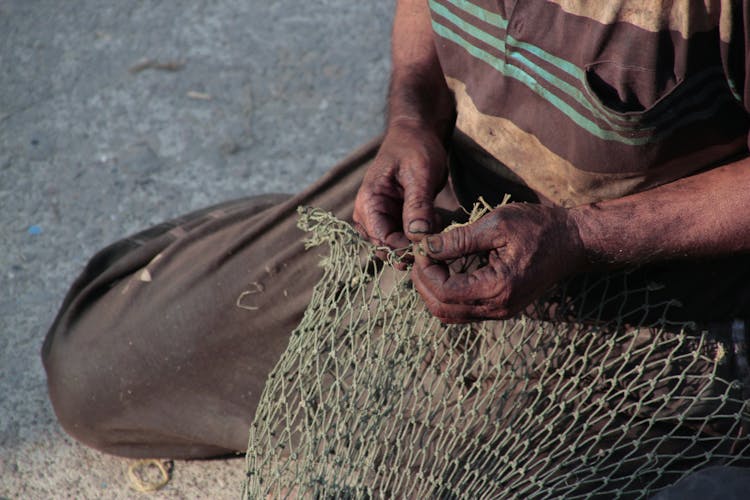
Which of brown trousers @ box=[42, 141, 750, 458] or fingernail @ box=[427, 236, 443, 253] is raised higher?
fingernail @ box=[427, 236, 443, 253]

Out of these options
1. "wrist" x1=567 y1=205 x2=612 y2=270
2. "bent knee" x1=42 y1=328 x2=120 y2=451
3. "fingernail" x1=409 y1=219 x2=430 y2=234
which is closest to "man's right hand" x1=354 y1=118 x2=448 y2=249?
"fingernail" x1=409 y1=219 x2=430 y2=234

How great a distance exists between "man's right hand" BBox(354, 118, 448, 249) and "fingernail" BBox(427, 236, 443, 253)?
132mm

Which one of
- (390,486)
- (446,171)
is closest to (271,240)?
(446,171)

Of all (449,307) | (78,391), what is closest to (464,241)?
(449,307)

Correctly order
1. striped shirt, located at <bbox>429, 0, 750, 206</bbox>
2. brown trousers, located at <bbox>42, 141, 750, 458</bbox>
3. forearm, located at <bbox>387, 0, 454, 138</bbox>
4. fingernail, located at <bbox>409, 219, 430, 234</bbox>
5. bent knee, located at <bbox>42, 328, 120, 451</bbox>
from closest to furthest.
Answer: striped shirt, located at <bbox>429, 0, 750, 206</bbox> → fingernail, located at <bbox>409, 219, 430, 234</bbox> → forearm, located at <bbox>387, 0, 454, 138</bbox> → brown trousers, located at <bbox>42, 141, 750, 458</bbox> → bent knee, located at <bbox>42, 328, 120, 451</bbox>

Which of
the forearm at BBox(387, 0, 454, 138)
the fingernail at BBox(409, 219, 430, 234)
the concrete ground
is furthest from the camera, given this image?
the concrete ground

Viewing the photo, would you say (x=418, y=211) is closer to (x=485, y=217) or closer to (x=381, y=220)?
(x=381, y=220)

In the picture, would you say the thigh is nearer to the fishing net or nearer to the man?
the man

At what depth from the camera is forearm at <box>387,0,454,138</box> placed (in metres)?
1.89

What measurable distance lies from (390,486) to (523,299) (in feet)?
1.39

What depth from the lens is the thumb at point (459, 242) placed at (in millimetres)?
1464

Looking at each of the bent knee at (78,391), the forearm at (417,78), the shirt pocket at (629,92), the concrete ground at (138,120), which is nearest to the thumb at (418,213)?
the forearm at (417,78)

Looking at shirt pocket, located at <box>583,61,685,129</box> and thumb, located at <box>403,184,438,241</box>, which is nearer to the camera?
shirt pocket, located at <box>583,61,685,129</box>

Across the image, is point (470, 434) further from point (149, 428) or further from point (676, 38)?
point (149, 428)
